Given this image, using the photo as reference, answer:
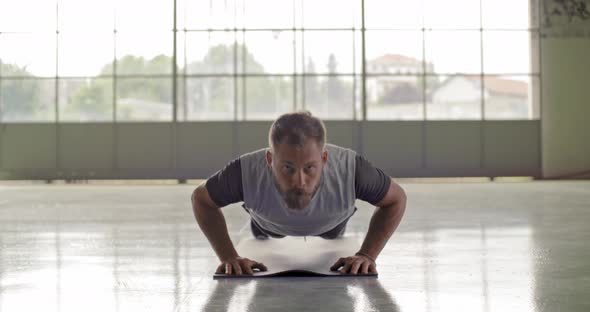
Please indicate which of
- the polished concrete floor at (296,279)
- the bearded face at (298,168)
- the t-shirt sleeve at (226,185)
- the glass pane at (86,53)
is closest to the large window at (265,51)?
the glass pane at (86,53)

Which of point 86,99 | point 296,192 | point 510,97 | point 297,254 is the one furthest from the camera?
point 510,97

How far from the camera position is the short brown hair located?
4.04 metres

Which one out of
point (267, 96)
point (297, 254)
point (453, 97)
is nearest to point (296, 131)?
point (297, 254)

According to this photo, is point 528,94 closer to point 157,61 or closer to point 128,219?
point 157,61

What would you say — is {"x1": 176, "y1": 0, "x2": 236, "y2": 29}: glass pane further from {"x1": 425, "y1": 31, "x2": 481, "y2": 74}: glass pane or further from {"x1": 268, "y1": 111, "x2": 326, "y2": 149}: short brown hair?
{"x1": 268, "y1": 111, "x2": 326, "y2": 149}: short brown hair

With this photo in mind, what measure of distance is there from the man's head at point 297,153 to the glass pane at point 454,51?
62.4ft

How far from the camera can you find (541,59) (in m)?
22.8

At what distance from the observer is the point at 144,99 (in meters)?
23.1

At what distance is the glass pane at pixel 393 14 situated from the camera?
22625 millimetres

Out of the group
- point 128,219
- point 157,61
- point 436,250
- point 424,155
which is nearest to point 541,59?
point 424,155

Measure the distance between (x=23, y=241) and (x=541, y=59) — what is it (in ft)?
62.8

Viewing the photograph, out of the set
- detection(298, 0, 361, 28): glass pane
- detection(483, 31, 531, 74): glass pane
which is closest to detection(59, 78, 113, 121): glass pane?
detection(298, 0, 361, 28): glass pane

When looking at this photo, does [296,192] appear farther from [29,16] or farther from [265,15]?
[29,16]

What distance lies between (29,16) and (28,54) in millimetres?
1179
